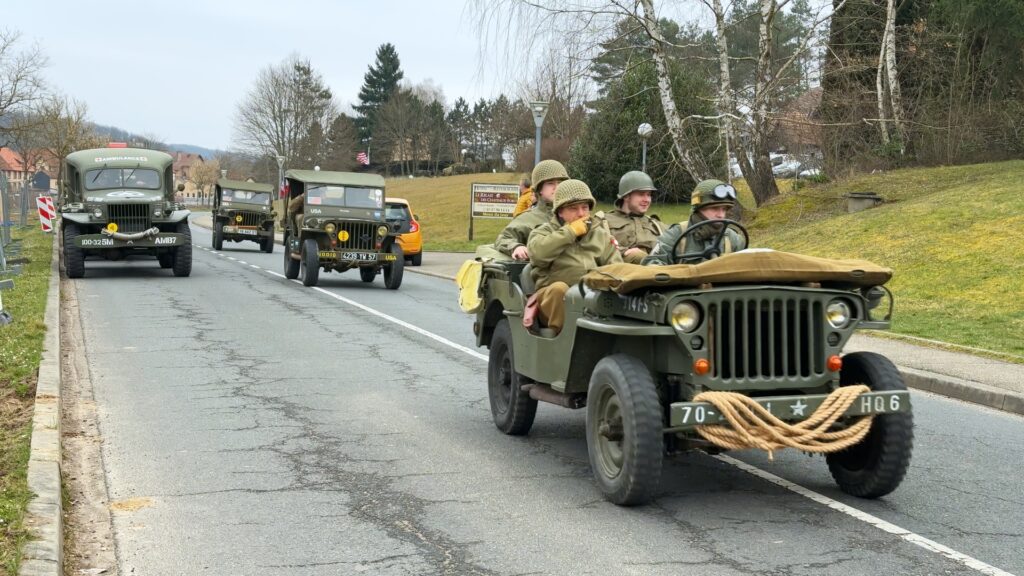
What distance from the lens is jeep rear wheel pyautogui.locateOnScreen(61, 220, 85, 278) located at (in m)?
21.2

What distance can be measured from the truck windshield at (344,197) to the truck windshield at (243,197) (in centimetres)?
1756

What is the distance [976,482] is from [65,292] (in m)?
16.1

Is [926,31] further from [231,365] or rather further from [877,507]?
[877,507]

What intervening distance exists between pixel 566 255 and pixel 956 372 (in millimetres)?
Result: 5421

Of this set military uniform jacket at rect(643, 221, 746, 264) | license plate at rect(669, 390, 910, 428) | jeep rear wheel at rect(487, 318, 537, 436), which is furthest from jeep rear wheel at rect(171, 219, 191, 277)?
license plate at rect(669, 390, 910, 428)

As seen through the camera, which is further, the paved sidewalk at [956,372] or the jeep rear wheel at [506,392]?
the paved sidewalk at [956,372]

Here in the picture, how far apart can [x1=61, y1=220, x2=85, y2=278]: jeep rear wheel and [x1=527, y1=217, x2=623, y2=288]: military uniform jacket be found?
54.2 ft

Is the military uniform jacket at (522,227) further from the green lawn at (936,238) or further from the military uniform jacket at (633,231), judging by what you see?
the green lawn at (936,238)

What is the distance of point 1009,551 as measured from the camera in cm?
514

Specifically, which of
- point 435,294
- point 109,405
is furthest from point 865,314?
point 435,294

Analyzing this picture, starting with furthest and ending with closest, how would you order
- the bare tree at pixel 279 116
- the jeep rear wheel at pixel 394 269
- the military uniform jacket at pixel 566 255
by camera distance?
the bare tree at pixel 279 116
the jeep rear wheel at pixel 394 269
the military uniform jacket at pixel 566 255

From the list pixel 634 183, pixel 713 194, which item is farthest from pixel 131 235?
pixel 713 194

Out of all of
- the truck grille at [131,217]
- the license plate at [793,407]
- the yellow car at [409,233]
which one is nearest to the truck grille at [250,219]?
the yellow car at [409,233]

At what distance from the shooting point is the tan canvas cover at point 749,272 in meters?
5.46
